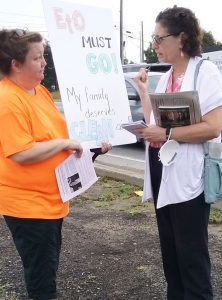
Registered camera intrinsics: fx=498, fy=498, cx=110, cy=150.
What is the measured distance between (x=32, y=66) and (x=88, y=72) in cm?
31

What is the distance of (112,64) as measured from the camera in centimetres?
279

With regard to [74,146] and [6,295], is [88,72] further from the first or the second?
[6,295]

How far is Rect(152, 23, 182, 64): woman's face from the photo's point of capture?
8.28 feet

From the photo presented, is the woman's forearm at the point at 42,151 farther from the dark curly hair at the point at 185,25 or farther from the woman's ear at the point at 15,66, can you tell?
the dark curly hair at the point at 185,25

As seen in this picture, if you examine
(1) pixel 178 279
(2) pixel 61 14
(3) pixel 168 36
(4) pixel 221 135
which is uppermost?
(2) pixel 61 14

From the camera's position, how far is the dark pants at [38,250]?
2.55m

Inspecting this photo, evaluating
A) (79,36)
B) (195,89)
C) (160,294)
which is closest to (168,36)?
(195,89)

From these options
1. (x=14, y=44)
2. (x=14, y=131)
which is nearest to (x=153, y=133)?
(x=14, y=131)

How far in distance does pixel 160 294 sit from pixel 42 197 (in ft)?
3.96


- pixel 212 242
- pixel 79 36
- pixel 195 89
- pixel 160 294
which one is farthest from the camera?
pixel 212 242

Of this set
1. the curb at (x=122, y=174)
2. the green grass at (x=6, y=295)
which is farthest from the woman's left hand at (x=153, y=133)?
the curb at (x=122, y=174)

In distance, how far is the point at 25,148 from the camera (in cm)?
238

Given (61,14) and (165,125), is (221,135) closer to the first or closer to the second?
(165,125)

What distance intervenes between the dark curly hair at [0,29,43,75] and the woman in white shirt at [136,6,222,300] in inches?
26.0
